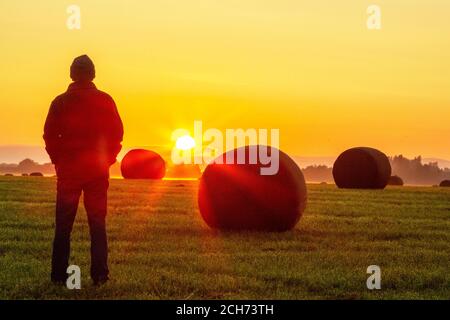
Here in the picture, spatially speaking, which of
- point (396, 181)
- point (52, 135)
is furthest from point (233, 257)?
point (396, 181)

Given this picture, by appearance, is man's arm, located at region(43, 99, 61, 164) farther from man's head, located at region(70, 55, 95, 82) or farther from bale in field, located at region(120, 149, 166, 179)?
bale in field, located at region(120, 149, 166, 179)

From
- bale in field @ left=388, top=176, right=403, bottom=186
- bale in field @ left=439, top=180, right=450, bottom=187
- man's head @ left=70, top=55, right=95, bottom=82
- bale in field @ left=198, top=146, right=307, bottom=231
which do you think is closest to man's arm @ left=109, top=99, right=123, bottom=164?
man's head @ left=70, top=55, right=95, bottom=82

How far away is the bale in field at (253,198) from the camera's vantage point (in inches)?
644

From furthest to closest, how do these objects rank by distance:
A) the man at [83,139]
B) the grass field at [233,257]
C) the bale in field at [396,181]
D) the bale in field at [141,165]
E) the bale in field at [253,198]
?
the bale in field at [396,181] → the bale in field at [141,165] → the bale in field at [253,198] → the grass field at [233,257] → the man at [83,139]

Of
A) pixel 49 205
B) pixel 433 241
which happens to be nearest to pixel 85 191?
pixel 433 241

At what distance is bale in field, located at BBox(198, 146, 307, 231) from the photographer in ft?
53.7

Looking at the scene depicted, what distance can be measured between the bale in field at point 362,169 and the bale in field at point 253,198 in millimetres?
25396

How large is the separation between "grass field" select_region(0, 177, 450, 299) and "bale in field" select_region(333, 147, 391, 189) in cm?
2006

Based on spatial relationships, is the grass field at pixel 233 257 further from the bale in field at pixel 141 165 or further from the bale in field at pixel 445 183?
the bale in field at pixel 445 183

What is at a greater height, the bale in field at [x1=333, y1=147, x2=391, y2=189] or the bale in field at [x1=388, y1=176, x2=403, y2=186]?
the bale in field at [x1=333, y1=147, x2=391, y2=189]

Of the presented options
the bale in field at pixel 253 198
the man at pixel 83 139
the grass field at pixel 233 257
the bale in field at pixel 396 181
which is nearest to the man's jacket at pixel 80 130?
the man at pixel 83 139
